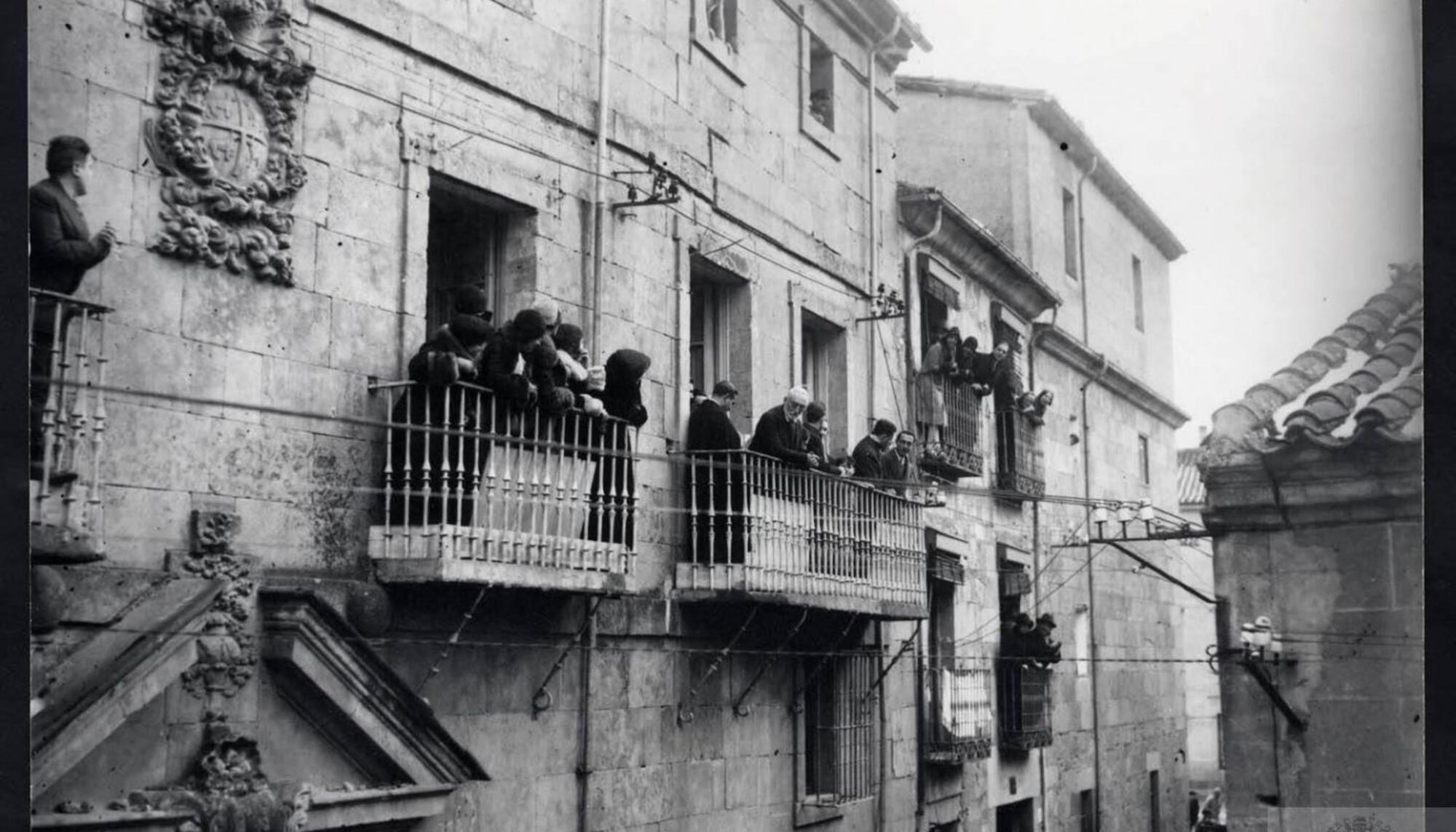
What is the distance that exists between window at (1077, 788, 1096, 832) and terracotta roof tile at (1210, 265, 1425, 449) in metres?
7.23

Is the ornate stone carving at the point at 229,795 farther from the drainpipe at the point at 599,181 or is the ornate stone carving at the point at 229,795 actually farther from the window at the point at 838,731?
the window at the point at 838,731

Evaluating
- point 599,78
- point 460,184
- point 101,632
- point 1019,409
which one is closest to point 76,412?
point 101,632

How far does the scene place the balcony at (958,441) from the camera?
15789 millimetres

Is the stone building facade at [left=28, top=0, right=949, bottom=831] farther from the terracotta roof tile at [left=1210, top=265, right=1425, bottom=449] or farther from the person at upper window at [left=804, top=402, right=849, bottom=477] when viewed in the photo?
the terracotta roof tile at [left=1210, top=265, right=1425, bottom=449]

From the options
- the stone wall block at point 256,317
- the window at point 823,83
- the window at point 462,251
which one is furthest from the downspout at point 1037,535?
the stone wall block at point 256,317

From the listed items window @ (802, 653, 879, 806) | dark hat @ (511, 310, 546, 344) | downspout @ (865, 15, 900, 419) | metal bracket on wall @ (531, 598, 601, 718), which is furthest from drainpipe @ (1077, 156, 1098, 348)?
dark hat @ (511, 310, 546, 344)

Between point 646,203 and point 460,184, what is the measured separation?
180cm

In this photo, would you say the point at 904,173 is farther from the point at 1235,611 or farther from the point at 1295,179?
the point at 1295,179

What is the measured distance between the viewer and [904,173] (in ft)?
59.1

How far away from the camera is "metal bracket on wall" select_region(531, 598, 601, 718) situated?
396 inches

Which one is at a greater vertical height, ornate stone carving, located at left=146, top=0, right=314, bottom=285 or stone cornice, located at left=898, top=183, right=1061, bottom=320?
stone cornice, located at left=898, top=183, right=1061, bottom=320

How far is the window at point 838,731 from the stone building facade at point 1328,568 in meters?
3.15

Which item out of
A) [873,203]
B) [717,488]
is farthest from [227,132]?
[873,203]

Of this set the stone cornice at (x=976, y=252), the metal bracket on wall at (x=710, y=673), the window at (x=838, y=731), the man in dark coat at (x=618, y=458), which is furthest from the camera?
the stone cornice at (x=976, y=252)
